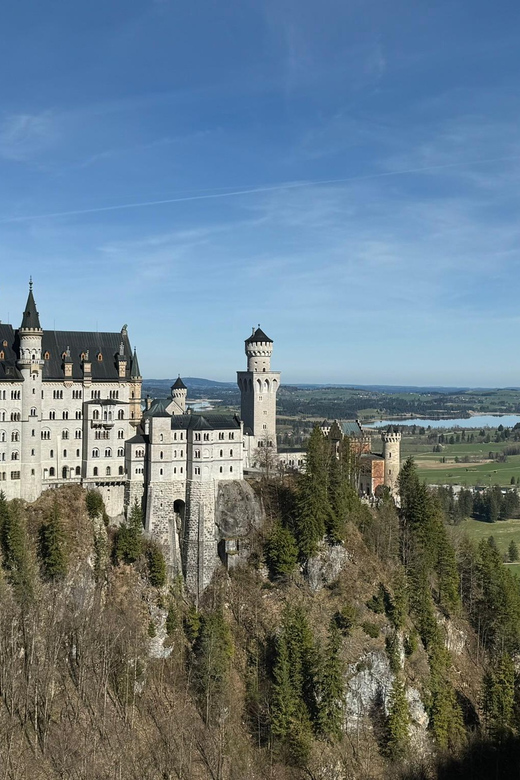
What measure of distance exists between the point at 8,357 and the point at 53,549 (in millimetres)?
22637

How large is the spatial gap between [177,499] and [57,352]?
72.5 ft

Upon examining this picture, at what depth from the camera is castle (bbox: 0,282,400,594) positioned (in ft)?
288

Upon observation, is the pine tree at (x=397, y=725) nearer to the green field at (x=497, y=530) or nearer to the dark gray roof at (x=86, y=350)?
the dark gray roof at (x=86, y=350)

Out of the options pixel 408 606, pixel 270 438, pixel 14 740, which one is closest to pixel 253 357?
pixel 270 438

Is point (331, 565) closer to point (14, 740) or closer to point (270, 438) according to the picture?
point (270, 438)

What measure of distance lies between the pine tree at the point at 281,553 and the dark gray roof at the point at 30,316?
34.8 meters

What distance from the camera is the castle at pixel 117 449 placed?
87875 millimetres

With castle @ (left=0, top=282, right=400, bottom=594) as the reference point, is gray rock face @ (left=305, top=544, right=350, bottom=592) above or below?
below

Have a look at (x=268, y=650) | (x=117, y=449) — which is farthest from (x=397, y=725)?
(x=117, y=449)

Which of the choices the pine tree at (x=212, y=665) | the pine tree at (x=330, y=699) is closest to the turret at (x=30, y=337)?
the pine tree at (x=212, y=665)

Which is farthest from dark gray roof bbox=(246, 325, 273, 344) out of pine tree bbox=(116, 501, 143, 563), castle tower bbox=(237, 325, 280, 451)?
pine tree bbox=(116, 501, 143, 563)

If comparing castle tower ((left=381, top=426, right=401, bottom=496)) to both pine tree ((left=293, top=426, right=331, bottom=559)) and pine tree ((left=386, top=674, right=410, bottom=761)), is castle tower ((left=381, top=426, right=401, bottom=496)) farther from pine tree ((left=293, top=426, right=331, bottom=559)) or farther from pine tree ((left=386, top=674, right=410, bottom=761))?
pine tree ((left=386, top=674, right=410, bottom=761))

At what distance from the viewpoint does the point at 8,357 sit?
89062 mm

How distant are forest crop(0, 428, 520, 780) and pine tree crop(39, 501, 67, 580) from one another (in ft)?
0.60
